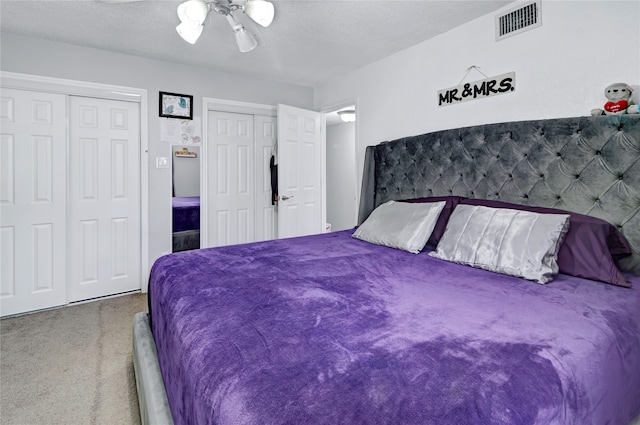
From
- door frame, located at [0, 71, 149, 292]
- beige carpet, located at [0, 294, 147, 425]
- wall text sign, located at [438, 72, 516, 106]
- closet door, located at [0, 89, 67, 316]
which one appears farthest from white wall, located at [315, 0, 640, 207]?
closet door, located at [0, 89, 67, 316]

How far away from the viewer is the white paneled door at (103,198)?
3168 mm

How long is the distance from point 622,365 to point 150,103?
3887mm

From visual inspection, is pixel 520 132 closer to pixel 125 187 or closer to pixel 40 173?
pixel 125 187

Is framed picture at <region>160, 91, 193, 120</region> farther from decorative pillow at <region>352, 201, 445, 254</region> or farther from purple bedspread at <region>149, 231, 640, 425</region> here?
purple bedspread at <region>149, 231, 640, 425</region>

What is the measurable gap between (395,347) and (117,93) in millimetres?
3536

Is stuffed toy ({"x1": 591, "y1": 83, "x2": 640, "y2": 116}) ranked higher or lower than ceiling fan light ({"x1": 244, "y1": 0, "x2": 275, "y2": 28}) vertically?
lower

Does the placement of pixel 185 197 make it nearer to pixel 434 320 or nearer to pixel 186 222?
pixel 186 222

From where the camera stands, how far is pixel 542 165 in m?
2.01

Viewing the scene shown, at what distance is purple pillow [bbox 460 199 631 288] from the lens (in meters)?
1.50

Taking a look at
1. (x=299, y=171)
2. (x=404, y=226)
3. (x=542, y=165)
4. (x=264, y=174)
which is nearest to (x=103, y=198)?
(x=264, y=174)

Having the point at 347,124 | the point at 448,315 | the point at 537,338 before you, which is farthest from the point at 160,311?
the point at 347,124

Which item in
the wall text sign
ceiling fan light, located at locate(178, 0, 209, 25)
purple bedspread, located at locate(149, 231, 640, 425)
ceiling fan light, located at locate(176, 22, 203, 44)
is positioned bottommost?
purple bedspread, located at locate(149, 231, 640, 425)

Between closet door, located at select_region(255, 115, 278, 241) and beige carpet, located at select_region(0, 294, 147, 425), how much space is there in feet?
5.29

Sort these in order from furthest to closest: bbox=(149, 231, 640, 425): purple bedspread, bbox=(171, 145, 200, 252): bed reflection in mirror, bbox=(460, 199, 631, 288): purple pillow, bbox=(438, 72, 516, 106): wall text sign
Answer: bbox=(171, 145, 200, 252): bed reflection in mirror
bbox=(438, 72, 516, 106): wall text sign
bbox=(460, 199, 631, 288): purple pillow
bbox=(149, 231, 640, 425): purple bedspread
